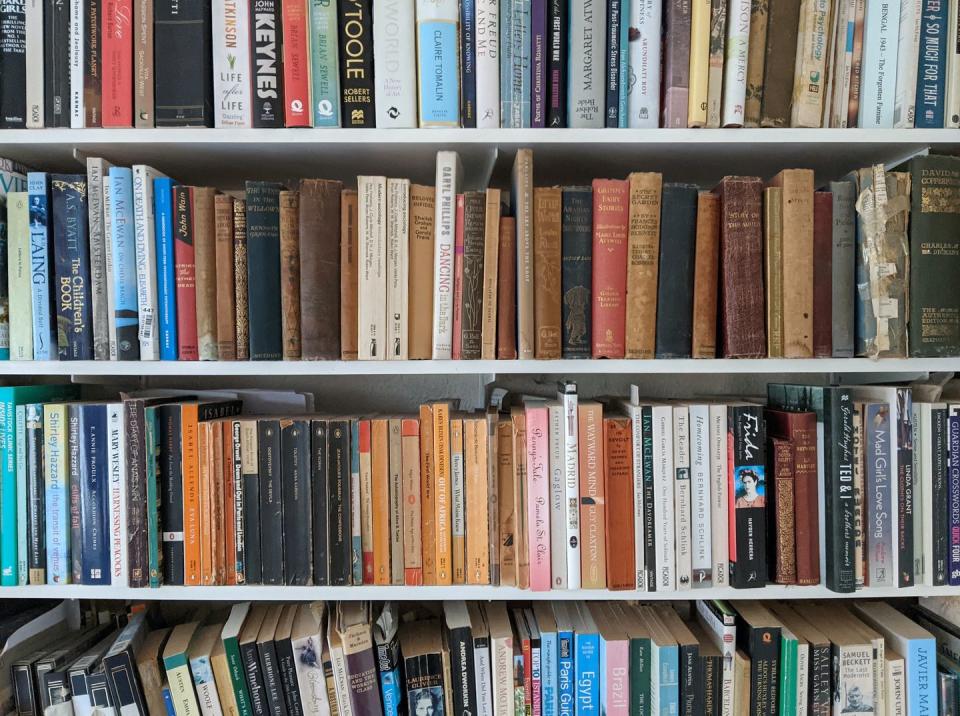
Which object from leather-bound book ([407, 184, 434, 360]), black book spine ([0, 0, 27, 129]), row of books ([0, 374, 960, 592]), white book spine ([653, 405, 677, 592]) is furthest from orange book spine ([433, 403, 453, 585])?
black book spine ([0, 0, 27, 129])

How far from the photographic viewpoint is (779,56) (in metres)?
0.84

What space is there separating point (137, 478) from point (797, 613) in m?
1.16

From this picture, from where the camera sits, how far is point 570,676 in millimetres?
901

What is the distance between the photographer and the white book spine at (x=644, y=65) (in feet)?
2.73

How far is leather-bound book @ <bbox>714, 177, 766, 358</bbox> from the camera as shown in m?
0.82

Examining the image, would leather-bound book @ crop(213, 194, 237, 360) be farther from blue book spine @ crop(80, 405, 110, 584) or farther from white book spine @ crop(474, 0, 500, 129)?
white book spine @ crop(474, 0, 500, 129)

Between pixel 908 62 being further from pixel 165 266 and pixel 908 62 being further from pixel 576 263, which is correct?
pixel 165 266

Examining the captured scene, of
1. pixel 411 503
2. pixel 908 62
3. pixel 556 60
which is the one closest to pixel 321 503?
pixel 411 503

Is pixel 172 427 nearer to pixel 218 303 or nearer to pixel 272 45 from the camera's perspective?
pixel 218 303

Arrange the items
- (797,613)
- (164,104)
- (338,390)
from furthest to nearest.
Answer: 1. (338,390)
2. (797,613)
3. (164,104)

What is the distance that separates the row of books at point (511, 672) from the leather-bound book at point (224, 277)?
48 cm

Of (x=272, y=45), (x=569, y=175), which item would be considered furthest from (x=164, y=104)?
(x=569, y=175)

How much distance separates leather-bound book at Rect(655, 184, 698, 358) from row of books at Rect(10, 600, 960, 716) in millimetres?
476

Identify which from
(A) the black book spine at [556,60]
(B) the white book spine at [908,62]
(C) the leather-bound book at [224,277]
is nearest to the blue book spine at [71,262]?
(C) the leather-bound book at [224,277]
